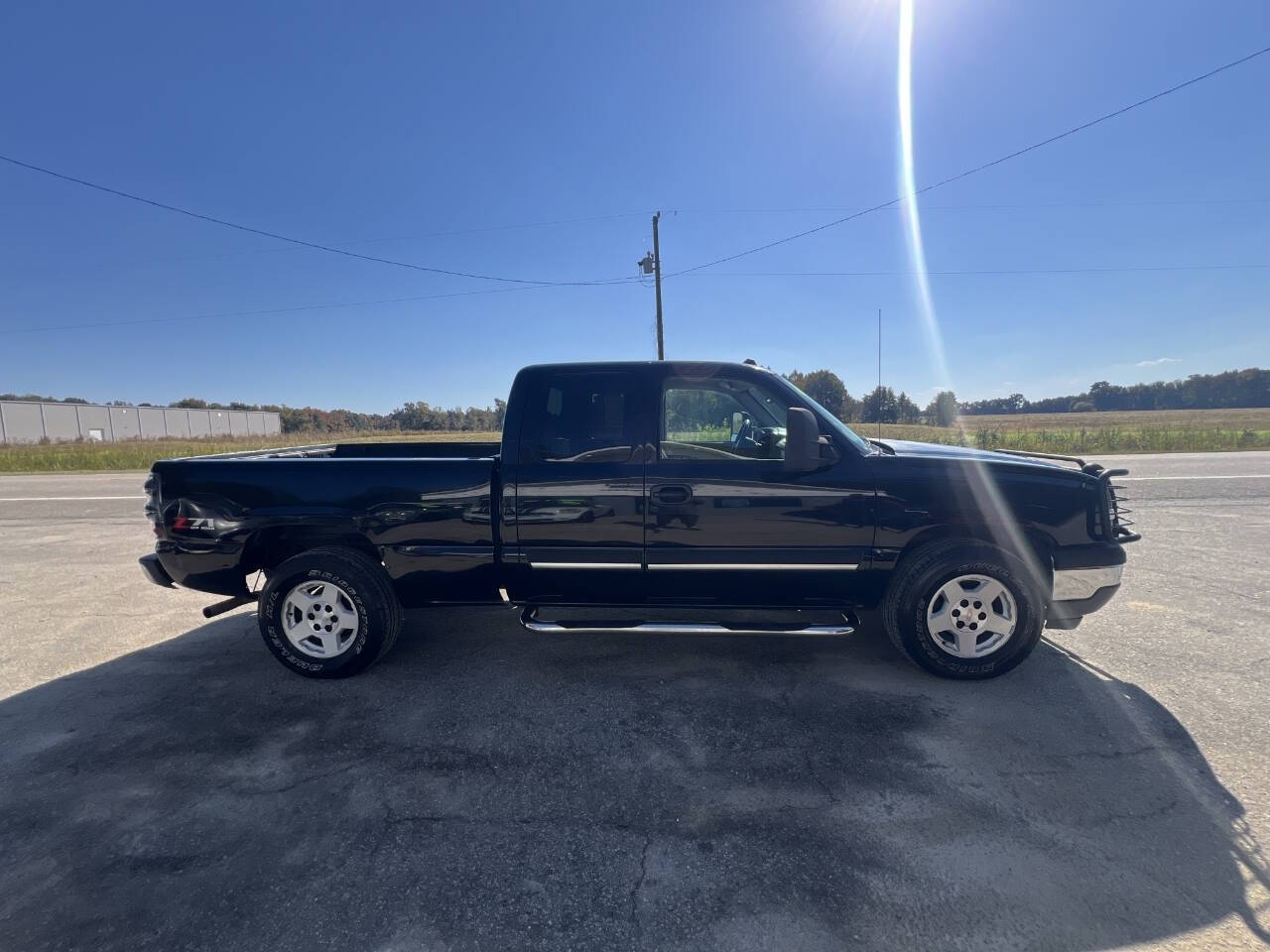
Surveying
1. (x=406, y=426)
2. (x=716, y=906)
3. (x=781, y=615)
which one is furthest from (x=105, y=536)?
(x=406, y=426)

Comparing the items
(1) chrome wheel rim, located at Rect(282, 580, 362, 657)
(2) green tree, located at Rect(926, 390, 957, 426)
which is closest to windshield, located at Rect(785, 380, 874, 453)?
(1) chrome wheel rim, located at Rect(282, 580, 362, 657)

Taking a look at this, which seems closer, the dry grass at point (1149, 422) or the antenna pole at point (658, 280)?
the antenna pole at point (658, 280)

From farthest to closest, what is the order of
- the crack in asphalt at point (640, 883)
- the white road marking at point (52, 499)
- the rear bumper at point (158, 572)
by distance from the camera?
the white road marking at point (52, 499) < the rear bumper at point (158, 572) < the crack in asphalt at point (640, 883)

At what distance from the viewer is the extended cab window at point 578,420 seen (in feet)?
12.3

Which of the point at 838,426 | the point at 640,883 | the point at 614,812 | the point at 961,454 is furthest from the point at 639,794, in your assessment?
the point at 961,454

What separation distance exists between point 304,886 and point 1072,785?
3143 millimetres

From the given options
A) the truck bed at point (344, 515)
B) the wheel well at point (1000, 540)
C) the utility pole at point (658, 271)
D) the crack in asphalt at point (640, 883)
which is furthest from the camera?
the utility pole at point (658, 271)

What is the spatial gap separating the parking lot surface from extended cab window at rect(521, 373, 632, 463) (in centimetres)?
142

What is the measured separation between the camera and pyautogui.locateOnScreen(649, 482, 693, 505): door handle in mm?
3619

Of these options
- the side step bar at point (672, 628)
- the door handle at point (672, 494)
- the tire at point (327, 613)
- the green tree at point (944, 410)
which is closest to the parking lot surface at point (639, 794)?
the tire at point (327, 613)

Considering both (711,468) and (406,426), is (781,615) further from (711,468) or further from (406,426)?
(406,426)

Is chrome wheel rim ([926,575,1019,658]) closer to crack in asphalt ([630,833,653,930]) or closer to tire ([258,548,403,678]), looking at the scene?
crack in asphalt ([630,833,653,930])

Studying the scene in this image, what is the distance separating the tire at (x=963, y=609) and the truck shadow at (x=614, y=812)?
192mm

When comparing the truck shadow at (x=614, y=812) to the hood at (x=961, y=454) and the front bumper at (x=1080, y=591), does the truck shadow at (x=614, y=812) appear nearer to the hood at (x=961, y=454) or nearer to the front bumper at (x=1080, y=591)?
the front bumper at (x=1080, y=591)
